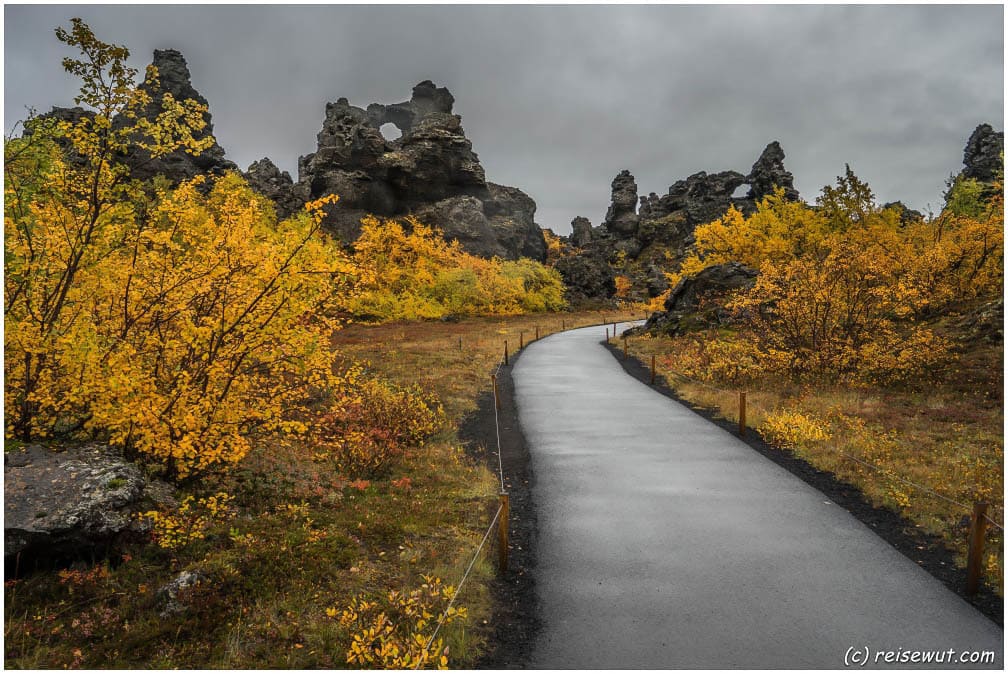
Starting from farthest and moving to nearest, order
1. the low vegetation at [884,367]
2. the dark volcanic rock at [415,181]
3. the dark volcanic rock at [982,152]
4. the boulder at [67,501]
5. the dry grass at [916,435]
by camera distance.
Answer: the dark volcanic rock at [415,181], the dark volcanic rock at [982,152], the low vegetation at [884,367], the dry grass at [916,435], the boulder at [67,501]

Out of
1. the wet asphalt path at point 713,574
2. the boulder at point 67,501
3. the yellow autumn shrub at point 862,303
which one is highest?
the yellow autumn shrub at point 862,303

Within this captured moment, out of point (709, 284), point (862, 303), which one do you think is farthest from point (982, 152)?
A: point (862, 303)

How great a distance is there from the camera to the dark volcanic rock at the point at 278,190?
203ft

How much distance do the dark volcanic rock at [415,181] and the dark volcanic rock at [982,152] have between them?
192 feet

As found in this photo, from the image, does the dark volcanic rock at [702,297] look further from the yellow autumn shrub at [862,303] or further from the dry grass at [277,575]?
the dry grass at [277,575]

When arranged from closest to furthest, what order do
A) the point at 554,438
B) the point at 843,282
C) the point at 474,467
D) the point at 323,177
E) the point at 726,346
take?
the point at 474,467
the point at 554,438
the point at 843,282
the point at 726,346
the point at 323,177

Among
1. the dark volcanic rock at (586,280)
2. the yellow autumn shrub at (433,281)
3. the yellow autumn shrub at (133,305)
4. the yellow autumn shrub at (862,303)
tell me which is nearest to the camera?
the yellow autumn shrub at (133,305)

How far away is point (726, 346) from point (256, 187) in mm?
61418

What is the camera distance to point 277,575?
241 inches

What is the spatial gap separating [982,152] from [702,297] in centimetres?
6552

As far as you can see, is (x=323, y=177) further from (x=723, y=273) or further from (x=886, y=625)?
(x=886, y=625)

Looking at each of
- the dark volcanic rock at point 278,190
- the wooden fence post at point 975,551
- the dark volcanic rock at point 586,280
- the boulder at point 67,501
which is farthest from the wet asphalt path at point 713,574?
the dark volcanic rock at point 586,280

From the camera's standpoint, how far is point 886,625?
5.35 m

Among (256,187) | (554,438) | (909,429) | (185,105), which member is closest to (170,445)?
(185,105)
